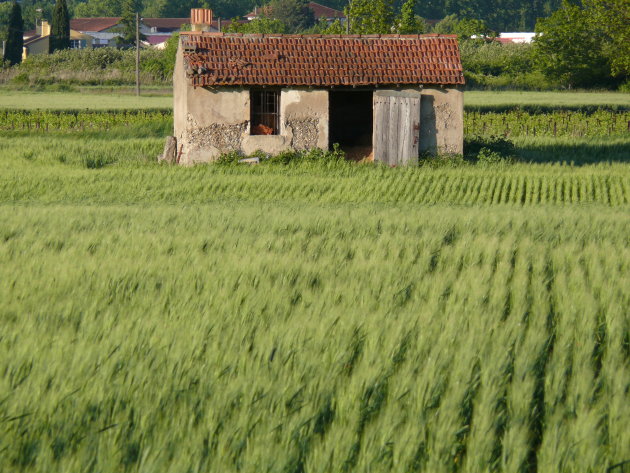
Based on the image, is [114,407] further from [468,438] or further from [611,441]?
[611,441]

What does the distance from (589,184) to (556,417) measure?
14785 mm

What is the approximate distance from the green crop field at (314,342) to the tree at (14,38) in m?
69.6

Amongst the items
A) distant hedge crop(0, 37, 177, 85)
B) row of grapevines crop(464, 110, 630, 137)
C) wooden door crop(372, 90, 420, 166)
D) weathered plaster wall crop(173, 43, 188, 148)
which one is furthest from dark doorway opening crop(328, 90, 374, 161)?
distant hedge crop(0, 37, 177, 85)

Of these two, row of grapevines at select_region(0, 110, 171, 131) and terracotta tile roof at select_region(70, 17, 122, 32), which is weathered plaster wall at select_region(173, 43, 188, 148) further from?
terracotta tile roof at select_region(70, 17, 122, 32)

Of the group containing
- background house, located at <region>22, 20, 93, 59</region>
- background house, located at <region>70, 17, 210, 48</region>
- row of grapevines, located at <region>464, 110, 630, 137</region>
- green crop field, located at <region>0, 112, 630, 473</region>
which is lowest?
green crop field, located at <region>0, 112, 630, 473</region>

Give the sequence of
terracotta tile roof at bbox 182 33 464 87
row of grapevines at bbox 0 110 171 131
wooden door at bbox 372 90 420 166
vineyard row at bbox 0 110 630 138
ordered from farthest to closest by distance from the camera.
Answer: row of grapevines at bbox 0 110 171 131 < vineyard row at bbox 0 110 630 138 < terracotta tile roof at bbox 182 33 464 87 < wooden door at bbox 372 90 420 166

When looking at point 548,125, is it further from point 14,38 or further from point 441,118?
point 14,38

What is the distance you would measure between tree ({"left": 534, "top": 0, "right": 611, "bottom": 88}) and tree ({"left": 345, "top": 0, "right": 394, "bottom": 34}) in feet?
55.4

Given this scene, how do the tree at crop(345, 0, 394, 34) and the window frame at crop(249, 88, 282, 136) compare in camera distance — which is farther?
the tree at crop(345, 0, 394, 34)

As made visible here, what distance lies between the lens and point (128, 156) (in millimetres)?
24266

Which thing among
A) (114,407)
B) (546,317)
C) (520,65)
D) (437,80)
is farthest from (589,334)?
(520,65)

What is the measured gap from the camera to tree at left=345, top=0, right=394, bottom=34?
40469mm

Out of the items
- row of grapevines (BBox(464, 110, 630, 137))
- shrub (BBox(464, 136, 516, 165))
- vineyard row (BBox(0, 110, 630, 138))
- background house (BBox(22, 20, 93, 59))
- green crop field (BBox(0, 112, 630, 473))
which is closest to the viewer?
green crop field (BBox(0, 112, 630, 473))

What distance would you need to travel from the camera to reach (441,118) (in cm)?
2177
